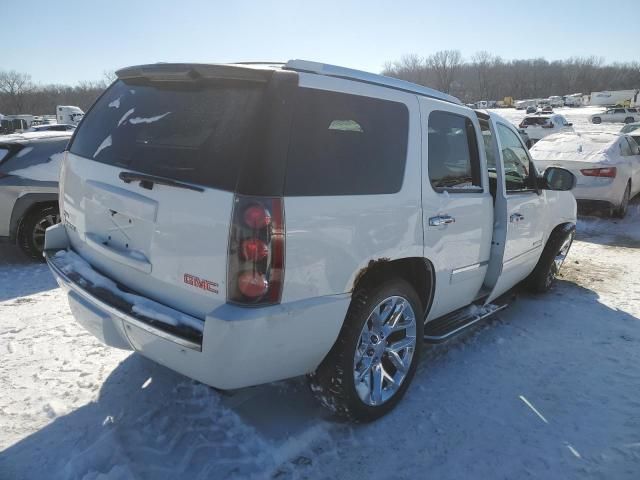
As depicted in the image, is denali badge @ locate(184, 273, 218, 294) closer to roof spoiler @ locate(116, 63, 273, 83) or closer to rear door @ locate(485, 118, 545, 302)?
roof spoiler @ locate(116, 63, 273, 83)

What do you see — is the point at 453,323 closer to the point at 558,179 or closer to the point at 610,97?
the point at 558,179

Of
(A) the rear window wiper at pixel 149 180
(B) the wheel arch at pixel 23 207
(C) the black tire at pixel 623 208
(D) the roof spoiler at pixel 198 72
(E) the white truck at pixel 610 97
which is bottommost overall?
(C) the black tire at pixel 623 208

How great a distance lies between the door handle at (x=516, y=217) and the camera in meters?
3.83

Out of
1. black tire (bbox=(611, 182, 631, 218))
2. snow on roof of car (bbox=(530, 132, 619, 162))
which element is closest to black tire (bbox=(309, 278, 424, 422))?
snow on roof of car (bbox=(530, 132, 619, 162))

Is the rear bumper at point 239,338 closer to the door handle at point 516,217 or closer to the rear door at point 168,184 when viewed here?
the rear door at point 168,184

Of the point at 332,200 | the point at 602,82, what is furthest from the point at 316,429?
the point at 602,82

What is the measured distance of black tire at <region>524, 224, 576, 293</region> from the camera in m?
4.98

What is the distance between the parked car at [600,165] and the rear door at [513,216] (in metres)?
4.59

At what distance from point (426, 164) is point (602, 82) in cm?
14365

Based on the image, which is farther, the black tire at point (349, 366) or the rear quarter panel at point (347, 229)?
the black tire at point (349, 366)

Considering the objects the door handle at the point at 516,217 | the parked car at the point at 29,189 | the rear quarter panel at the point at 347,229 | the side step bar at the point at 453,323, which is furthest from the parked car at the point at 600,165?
the parked car at the point at 29,189

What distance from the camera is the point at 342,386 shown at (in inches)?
103

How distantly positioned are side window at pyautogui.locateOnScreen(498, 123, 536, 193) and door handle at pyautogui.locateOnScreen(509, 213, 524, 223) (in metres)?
0.22

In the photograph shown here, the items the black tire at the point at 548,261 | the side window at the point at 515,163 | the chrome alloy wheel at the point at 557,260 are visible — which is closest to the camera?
the side window at the point at 515,163
